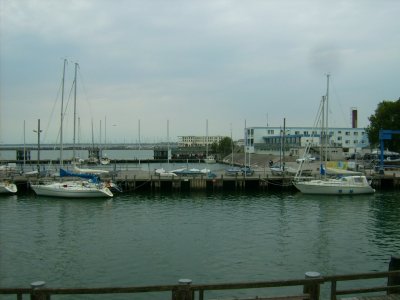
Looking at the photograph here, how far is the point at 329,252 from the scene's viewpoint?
23875mm

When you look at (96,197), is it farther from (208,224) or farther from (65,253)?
(65,253)

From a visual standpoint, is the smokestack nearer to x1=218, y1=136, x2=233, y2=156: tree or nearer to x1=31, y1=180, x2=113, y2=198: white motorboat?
x1=218, y1=136, x2=233, y2=156: tree

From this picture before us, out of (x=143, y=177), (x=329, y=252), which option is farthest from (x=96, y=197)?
(x=329, y=252)

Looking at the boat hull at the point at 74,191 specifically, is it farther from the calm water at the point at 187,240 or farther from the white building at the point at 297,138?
the white building at the point at 297,138

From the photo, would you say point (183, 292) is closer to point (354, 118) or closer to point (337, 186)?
point (337, 186)

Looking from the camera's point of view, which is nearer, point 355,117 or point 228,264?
point 228,264

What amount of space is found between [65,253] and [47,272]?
3.54 m

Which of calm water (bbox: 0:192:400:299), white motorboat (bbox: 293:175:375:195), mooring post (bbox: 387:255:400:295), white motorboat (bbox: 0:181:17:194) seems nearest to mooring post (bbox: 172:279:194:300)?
mooring post (bbox: 387:255:400:295)

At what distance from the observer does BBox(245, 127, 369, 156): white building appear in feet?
409

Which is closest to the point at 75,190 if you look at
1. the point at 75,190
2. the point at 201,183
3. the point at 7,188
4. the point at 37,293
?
the point at 75,190

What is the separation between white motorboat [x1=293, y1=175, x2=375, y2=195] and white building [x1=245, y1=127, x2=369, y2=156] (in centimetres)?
7039

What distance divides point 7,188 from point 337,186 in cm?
3988

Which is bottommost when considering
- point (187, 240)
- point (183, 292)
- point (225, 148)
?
point (187, 240)

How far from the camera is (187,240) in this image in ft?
87.5
